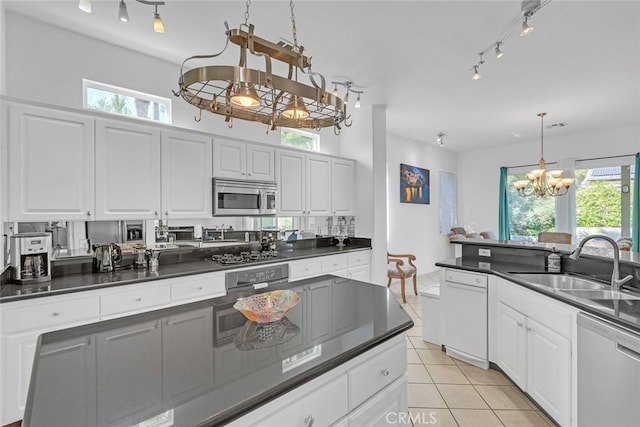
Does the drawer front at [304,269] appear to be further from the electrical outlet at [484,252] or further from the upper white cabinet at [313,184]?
the electrical outlet at [484,252]

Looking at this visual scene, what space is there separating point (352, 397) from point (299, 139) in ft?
12.1

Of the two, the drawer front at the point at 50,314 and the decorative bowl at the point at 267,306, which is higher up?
the decorative bowl at the point at 267,306

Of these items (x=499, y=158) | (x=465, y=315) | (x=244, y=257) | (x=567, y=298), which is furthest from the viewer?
(x=499, y=158)

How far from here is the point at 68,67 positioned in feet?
8.25

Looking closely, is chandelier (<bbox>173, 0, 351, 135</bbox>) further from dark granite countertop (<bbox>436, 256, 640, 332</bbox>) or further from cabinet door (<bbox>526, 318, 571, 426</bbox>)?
cabinet door (<bbox>526, 318, 571, 426</bbox>)

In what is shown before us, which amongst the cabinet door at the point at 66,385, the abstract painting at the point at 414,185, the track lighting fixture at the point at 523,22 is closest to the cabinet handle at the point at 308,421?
the cabinet door at the point at 66,385

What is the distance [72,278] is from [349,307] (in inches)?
83.4

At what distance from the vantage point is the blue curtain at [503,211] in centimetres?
668

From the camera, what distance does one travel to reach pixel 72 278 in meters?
2.29

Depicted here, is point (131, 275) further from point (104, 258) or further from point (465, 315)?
point (465, 315)

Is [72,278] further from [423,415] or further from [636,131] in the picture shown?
[636,131]

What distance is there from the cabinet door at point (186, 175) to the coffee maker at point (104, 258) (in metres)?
0.49

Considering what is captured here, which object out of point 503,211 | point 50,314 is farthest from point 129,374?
point 503,211

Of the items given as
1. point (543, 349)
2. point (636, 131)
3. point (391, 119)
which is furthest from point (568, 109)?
point (543, 349)
